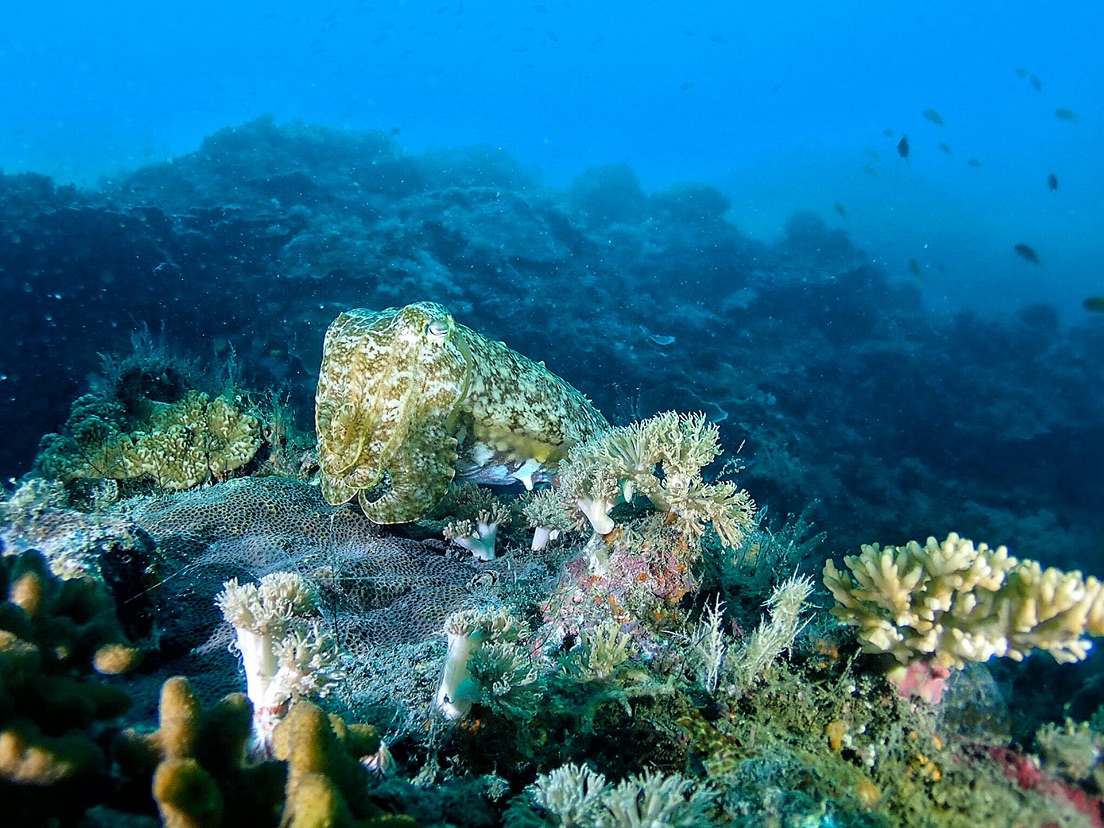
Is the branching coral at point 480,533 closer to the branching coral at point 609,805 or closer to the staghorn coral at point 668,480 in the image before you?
the staghorn coral at point 668,480

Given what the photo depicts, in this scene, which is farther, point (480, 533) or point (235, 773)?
point (480, 533)

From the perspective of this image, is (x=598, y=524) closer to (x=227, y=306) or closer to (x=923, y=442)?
(x=227, y=306)

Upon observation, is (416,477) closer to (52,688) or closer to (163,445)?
(52,688)

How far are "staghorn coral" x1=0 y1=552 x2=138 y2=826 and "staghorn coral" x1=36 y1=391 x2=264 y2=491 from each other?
350 centimetres

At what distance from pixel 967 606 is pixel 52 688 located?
3.91 meters

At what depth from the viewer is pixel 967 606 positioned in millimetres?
2758

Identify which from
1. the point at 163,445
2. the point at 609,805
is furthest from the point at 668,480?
the point at 163,445

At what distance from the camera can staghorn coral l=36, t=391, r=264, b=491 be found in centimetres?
581

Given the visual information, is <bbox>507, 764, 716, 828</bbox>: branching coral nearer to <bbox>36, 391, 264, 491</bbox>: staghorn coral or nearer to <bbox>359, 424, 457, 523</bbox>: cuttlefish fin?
<bbox>359, 424, 457, 523</bbox>: cuttlefish fin

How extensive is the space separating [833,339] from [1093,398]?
38.6ft

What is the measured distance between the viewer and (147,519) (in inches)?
175

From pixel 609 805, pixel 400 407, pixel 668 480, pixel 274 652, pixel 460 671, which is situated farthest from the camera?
pixel 400 407

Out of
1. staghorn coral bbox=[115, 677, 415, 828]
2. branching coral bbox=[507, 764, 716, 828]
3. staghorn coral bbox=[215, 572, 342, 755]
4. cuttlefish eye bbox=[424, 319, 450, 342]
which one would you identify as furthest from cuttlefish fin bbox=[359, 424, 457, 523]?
branching coral bbox=[507, 764, 716, 828]

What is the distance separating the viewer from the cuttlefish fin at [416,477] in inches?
174
